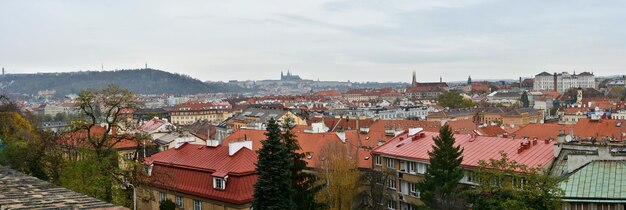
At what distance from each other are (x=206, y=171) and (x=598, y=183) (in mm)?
21795

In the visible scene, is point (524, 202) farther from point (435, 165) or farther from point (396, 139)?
point (396, 139)

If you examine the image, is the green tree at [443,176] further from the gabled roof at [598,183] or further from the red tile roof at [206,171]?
the red tile roof at [206,171]

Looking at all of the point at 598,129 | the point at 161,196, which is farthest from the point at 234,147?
the point at 598,129

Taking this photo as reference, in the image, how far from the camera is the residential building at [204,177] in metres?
37.4

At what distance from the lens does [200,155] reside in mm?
43031

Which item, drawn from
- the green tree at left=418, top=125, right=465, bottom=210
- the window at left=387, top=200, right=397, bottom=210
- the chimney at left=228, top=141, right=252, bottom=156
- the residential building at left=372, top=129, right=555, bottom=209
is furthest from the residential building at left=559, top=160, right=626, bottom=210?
the chimney at left=228, top=141, right=252, bottom=156

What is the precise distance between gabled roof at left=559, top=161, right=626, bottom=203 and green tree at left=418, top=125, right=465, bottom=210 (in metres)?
5.62

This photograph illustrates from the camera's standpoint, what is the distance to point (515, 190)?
28219mm

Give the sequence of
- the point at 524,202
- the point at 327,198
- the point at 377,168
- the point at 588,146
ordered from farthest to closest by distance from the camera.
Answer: the point at 377,168, the point at 327,198, the point at 588,146, the point at 524,202

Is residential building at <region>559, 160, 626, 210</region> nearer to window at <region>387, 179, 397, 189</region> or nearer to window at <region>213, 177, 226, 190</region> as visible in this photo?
window at <region>387, 179, 397, 189</region>

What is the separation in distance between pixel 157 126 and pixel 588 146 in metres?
65.1

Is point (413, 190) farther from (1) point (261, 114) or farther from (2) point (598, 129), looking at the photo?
(1) point (261, 114)

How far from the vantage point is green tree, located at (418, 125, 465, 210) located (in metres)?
35.4

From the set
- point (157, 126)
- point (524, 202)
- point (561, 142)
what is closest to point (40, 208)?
point (524, 202)
